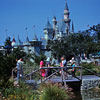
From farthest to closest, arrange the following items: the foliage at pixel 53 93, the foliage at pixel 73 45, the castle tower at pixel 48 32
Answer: the castle tower at pixel 48 32
the foliage at pixel 73 45
the foliage at pixel 53 93

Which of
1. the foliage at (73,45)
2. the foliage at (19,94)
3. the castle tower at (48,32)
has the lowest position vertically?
the foliage at (19,94)

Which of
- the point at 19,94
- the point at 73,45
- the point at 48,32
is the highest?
the point at 48,32

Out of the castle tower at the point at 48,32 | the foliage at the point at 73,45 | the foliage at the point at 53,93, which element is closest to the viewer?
the foliage at the point at 53,93

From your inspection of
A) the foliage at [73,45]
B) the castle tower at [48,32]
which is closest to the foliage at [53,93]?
the foliage at [73,45]

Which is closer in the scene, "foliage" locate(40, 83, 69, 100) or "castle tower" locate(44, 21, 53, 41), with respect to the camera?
"foliage" locate(40, 83, 69, 100)

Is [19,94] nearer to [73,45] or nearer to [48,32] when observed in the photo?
[73,45]

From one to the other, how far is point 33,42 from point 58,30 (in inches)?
978

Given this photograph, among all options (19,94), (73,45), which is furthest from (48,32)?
(19,94)

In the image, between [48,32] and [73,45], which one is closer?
[73,45]

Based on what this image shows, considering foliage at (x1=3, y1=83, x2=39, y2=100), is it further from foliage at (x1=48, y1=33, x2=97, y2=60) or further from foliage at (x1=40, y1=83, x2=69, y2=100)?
foliage at (x1=48, y1=33, x2=97, y2=60)

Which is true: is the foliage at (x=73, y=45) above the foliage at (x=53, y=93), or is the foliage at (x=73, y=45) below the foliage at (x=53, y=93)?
above

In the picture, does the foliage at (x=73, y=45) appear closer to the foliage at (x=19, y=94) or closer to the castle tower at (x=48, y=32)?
the foliage at (x=19, y=94)

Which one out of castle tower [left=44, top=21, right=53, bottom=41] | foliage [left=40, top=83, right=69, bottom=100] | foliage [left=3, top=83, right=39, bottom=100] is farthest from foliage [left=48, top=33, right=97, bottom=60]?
castle tower [left=44, top=21, right=53, bottom=41]

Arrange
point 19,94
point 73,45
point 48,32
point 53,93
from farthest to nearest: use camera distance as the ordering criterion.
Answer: point 48,32, point 73,45, point 19,94, point 53,93
